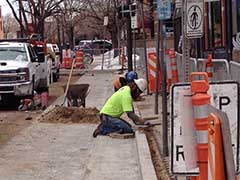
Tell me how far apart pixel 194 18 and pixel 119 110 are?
5.40 metres

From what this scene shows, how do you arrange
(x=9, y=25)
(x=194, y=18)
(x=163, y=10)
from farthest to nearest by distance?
(x=9, y=25) < (x=163, y=10) < (x=194, y=18)

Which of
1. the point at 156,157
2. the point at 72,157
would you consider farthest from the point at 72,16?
the point at 156,157

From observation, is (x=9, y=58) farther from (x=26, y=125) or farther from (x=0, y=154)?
(x=0, y=154)

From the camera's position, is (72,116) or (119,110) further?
(72,116)

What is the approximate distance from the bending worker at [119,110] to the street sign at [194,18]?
4.87 metres

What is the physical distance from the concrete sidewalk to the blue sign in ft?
6.75

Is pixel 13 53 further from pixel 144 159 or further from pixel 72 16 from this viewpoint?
pixel 72 16

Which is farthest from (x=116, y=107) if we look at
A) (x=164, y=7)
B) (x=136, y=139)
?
(x=164, y=7)

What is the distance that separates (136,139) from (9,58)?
30.4 ft

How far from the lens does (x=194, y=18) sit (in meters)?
7.00

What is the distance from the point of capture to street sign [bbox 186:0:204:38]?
693 centimetres

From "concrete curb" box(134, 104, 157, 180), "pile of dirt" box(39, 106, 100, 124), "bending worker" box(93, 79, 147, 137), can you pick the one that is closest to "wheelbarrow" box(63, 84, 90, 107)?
"pile of dirt" box(39, 106, 100, 124)

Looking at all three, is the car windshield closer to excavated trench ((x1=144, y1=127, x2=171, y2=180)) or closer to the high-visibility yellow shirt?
the high-visibility yellow shirt

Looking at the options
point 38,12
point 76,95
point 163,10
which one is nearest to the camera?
point 163,10
